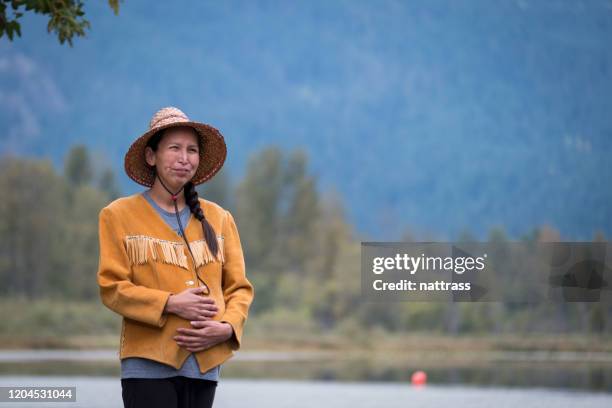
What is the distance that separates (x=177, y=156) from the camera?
293cm

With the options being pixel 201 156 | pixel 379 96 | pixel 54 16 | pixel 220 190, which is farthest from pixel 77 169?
pixel 379 96

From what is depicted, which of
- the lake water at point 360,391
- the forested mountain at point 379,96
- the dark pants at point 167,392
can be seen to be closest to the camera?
the dark pants at point 167,392

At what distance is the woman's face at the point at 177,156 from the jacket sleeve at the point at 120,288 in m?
0.18

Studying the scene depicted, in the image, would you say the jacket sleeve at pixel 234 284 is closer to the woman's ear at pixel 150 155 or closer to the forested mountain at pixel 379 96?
the woman's ear at pixel 150 155

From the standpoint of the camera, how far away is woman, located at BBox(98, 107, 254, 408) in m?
2.78

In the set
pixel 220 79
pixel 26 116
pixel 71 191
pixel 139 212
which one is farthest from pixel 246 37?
pixel 139 212

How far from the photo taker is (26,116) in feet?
338

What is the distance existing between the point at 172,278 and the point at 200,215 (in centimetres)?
19

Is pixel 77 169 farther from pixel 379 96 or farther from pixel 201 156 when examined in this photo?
pixel 379 96

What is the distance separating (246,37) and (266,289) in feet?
244

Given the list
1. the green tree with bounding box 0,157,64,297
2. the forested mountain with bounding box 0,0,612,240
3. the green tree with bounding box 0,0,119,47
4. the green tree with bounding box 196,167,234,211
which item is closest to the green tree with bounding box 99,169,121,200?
the green tree with bounding box 0,157,64,297

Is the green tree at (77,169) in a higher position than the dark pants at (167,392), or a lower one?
higher

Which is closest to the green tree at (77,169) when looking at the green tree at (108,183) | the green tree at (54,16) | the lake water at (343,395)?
the green tree at (108,183)

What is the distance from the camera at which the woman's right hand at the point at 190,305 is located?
9.11 ft
